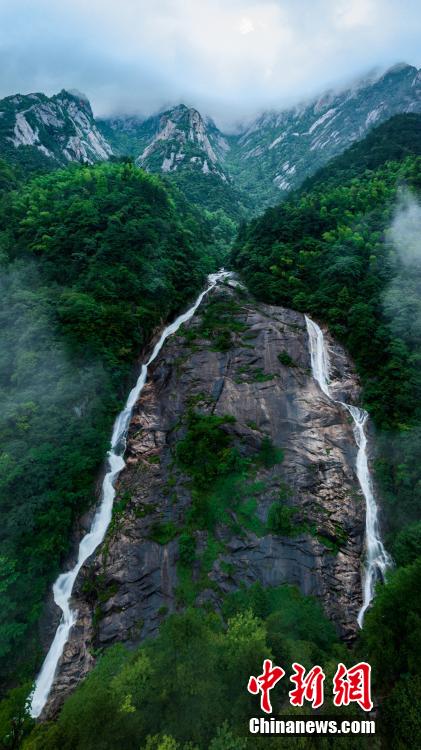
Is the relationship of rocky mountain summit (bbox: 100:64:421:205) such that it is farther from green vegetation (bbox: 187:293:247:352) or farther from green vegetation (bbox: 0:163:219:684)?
green vegetation (bbox: 187:293:247:352)

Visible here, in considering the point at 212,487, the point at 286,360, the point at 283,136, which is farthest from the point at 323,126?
the point at 212,487

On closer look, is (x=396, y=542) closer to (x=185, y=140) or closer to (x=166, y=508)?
(x=166, y=508)

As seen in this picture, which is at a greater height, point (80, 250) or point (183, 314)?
point (80, 250)

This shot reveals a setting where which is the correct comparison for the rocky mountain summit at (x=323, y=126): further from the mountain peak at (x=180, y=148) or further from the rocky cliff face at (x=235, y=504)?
the rocky cliff face at (x=235, y=504)

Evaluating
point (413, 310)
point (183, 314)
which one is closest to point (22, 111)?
point (183, 314)

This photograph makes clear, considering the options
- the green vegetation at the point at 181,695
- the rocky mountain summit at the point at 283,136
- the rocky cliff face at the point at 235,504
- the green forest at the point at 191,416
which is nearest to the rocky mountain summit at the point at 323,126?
the rocky mountain summit at the point at 283,136

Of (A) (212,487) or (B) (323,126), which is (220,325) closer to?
(A) (212,487)
